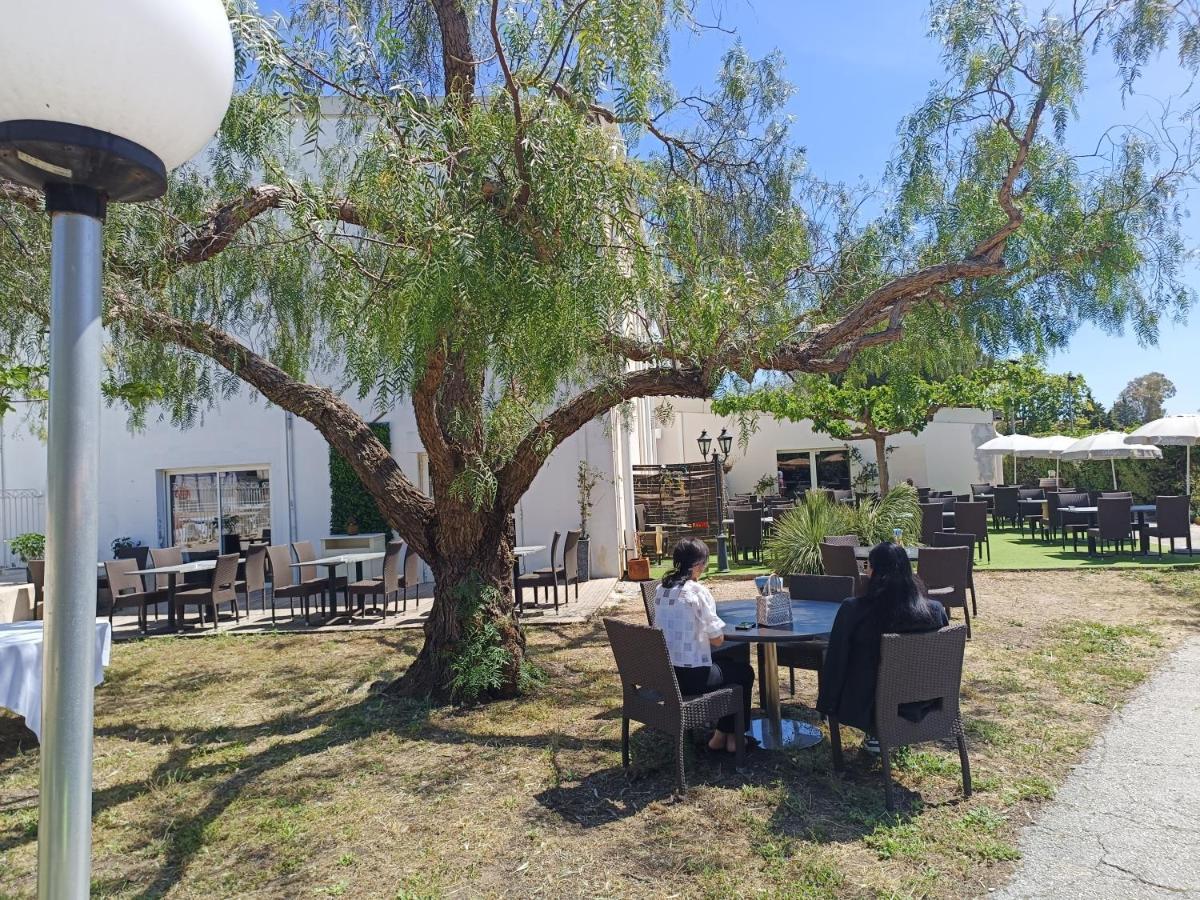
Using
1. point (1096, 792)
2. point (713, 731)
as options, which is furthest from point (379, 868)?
point (1096, 792)

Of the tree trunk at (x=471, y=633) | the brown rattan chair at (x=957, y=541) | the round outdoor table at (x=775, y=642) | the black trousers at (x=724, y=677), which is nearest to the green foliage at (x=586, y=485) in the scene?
the brown rattan chair at (x=957, y=541)

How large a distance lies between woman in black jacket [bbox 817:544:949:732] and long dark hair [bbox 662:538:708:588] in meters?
0.77

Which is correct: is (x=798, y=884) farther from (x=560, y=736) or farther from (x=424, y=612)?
(x=424, y=612)

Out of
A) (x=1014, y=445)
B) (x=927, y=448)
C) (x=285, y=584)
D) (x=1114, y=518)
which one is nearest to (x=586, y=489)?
(x=285, y=584)

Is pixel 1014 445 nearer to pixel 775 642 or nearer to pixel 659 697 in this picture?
pixel 775 642

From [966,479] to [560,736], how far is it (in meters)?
23.0

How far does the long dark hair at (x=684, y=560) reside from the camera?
14.2 ft

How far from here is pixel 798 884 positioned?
10.0 ft

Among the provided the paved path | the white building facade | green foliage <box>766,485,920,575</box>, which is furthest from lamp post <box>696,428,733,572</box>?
the paved path

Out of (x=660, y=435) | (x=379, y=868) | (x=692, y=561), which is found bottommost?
(x=379, y=868)

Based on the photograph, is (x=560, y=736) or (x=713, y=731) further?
(x=560, y=736)

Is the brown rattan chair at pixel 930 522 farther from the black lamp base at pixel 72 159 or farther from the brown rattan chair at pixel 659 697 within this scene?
the black lamp base at pixel 72 159

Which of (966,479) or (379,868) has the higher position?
(966,479)

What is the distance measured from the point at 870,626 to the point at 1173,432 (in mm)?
11785
